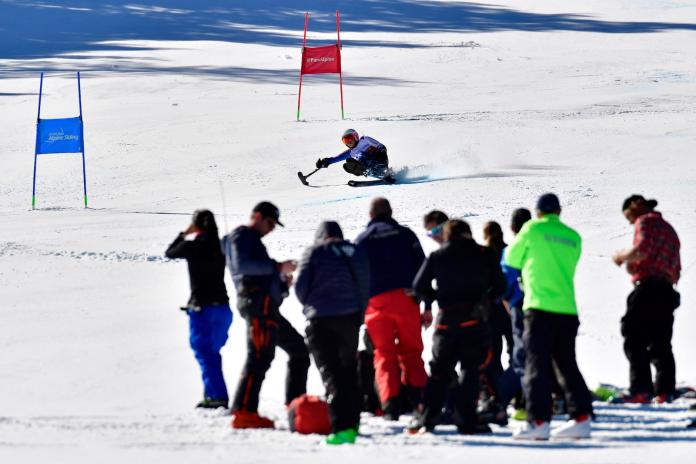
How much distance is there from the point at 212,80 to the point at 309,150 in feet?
29.5

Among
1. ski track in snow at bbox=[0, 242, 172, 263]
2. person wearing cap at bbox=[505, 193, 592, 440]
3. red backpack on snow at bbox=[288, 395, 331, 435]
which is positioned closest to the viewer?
A: person wearing cap at bbox=[505, 193, 592, 440]

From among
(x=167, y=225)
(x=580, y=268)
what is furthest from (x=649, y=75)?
(x=580, y=268)

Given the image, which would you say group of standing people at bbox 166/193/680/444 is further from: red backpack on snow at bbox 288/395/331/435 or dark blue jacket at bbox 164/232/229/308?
red backpack on snow at bbox 288/395/331/435

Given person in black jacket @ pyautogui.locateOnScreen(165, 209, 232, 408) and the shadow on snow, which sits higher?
the shadow on snow

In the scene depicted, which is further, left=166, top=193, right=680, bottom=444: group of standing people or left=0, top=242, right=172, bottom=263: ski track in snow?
left=0, top=242, right=172, bottom=263: ski track in snow

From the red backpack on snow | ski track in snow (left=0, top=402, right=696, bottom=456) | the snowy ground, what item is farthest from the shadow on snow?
the red backpack on snow

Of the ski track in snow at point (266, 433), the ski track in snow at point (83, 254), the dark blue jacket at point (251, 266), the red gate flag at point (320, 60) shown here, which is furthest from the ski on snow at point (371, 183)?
the dark blue jacket at point (251, 266)

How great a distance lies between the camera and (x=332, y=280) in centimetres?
793

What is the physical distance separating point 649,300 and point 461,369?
1.45 metres

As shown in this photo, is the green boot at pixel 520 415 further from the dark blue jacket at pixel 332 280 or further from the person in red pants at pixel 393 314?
the dark blue jacket at pixel 332 280

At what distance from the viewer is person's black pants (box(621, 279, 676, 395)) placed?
8.70m

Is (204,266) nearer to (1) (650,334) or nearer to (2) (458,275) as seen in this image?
(2) (458,275)

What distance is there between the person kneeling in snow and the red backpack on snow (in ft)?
30.8

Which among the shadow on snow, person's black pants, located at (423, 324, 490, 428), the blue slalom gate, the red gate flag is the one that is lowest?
person's black pants, located at (423, 324, 490, 428)
